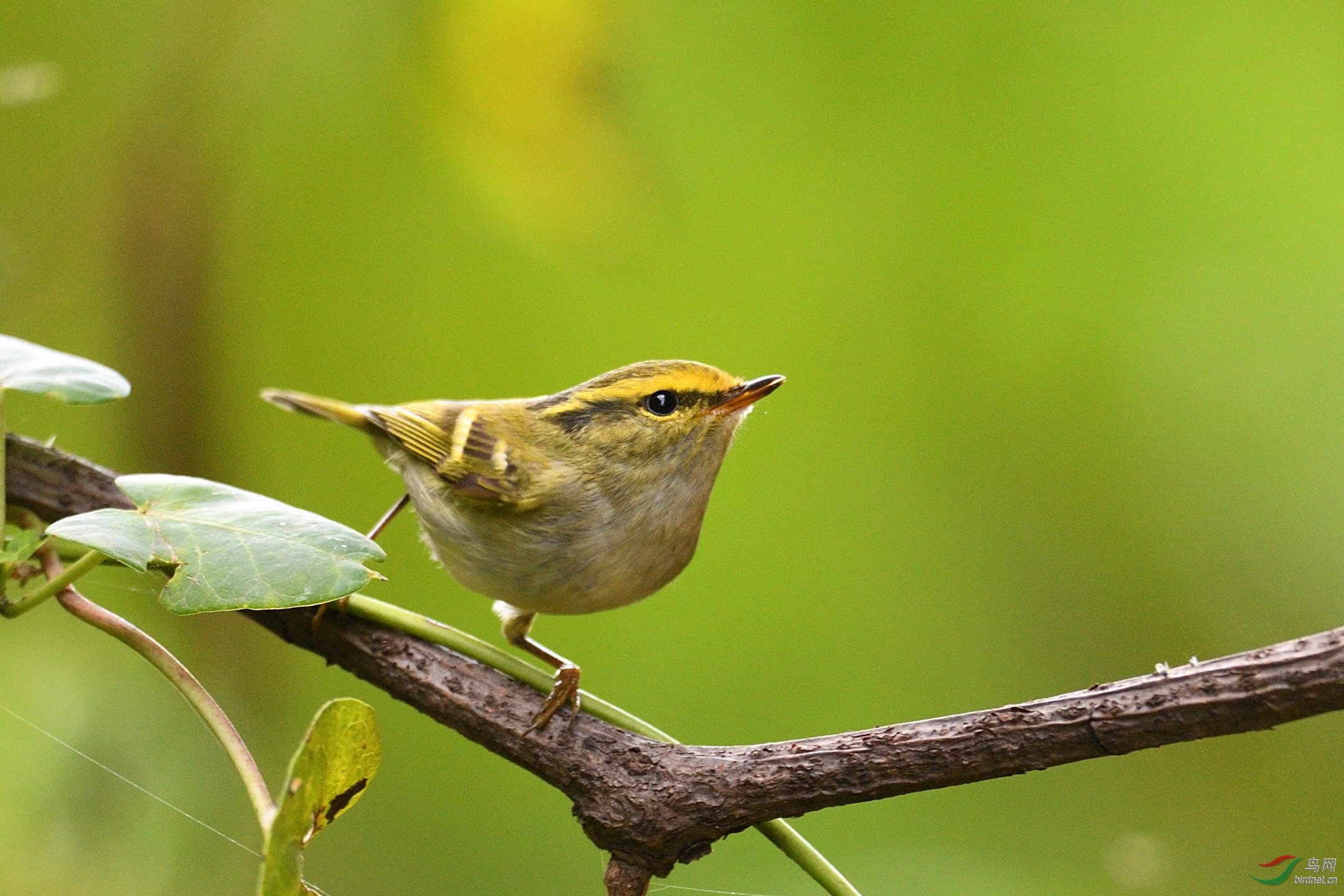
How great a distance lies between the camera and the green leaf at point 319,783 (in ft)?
3.48

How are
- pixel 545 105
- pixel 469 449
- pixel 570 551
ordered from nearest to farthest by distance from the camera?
pixel 570 551, pixel 469 449, pixel 545 105

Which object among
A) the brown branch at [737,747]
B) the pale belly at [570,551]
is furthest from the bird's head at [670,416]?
the brown branch at [737,747]

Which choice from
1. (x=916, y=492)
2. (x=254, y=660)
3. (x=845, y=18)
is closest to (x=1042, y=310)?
(x=916, y=492)

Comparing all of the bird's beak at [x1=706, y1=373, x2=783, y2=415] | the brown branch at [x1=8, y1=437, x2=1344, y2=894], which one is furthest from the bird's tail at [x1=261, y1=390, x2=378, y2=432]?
the bird's beak at [x1=706, y1=373, x2=783, y2=415]

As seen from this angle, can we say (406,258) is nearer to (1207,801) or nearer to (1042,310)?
(1042,310)

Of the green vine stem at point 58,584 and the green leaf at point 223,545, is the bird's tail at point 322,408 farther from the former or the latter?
the green vine stem at point 58,584

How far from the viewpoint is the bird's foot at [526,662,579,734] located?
1563mm

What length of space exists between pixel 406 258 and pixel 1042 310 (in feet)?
6.82

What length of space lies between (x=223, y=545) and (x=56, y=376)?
1.44 feet

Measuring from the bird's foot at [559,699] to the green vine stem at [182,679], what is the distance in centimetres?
43

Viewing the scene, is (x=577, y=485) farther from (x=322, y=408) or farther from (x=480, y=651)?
(x=322, y=408)

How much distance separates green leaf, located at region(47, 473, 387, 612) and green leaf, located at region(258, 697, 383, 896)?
14 centimetres

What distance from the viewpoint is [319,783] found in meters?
1.12

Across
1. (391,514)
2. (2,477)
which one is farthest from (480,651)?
(391,514)
